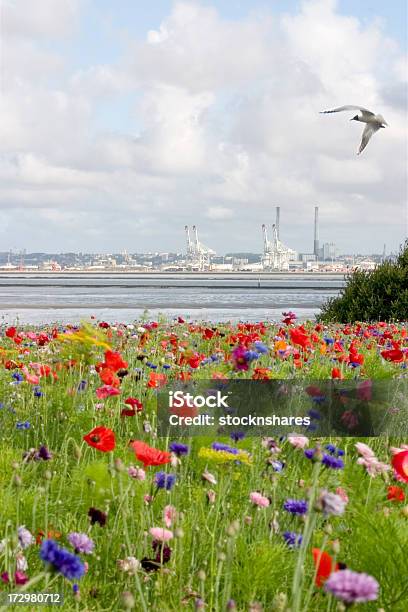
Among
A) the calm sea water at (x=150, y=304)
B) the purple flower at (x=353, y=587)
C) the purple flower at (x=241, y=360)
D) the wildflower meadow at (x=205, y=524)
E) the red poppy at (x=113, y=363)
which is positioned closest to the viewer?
the purple flower at (x=353, y=587)

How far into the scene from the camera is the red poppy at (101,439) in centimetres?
236

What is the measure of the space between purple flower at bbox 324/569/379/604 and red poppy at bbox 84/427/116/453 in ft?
4.31

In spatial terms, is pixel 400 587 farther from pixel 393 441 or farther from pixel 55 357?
pixel 55 357

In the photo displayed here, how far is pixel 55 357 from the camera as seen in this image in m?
4.93

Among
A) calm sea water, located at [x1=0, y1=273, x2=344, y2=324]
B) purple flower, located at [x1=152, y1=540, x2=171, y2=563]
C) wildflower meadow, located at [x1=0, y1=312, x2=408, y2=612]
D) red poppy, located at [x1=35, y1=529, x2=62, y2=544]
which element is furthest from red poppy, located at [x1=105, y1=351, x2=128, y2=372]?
calm sea water, located at [x1=0, y1=273, x2=344, y2=324]

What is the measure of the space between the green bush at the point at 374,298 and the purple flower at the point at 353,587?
1542 cm

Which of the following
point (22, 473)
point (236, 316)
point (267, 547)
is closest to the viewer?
point (267, 547)

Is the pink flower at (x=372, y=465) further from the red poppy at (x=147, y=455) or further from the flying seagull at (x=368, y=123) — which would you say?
the flying seagull at (x=368, y=123)

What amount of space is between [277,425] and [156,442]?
29.1 inches

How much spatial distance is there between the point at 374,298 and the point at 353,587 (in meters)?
16.0

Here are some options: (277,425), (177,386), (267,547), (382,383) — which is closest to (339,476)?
(277,425)

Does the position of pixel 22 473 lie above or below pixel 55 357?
below

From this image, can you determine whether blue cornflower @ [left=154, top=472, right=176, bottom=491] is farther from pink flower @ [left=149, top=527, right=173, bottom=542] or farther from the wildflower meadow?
pink flower @ [left=149, top=527, right=173, bottom=542]

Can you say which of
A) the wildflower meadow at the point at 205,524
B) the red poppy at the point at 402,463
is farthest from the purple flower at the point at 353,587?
the red poppy at the point at 402,463
